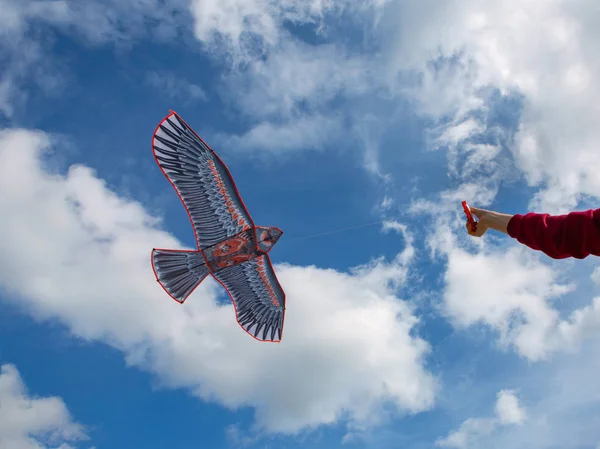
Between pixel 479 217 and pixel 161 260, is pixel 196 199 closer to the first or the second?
pixel 161 260

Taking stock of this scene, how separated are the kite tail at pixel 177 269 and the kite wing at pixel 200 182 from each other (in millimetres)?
846

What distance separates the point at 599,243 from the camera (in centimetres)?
489

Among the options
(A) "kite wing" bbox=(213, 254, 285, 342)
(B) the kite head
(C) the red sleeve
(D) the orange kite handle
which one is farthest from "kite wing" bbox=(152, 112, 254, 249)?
(C) the red sleeve

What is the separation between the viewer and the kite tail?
18250 millimetres

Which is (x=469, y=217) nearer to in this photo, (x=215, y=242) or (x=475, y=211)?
(x=475, y=211)

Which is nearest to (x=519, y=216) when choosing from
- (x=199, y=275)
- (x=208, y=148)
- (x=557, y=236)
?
(x=557, y=236)

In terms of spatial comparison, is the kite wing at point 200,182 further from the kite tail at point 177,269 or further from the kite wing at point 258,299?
the kite wing at point 258,299

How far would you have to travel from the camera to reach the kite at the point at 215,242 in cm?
1652

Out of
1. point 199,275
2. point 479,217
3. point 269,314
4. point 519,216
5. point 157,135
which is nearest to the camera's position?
point 519,216

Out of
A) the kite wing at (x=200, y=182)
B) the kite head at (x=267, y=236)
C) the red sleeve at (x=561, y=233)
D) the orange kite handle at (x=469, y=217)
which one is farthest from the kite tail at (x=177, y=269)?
the red sleeve at (x=561, y=233)

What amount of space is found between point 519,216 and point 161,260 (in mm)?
14630

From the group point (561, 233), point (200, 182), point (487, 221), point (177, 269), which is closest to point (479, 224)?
point (487, 221)

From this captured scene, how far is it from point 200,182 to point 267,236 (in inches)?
120

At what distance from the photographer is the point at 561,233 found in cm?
518
